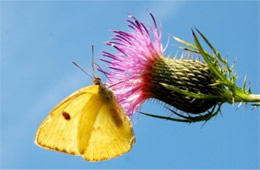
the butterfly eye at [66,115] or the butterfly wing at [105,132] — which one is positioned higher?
the butterfly eye at [66,115]

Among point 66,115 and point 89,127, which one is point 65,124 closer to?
point 66,115

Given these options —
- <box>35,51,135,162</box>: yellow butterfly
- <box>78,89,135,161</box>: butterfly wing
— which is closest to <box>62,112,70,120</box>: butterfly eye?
<box>35,51,135,162</box>: yellow butterfly

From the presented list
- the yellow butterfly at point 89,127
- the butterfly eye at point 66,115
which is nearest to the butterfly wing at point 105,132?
the yellow butterfly at point 89,127

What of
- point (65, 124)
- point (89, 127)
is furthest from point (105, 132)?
point (65, 124)

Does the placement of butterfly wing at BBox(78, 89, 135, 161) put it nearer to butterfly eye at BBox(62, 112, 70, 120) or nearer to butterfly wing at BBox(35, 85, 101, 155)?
butterfly wing at BBox(35, 85, 101, 155)

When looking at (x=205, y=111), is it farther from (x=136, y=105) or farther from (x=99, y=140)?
(x=99, y=140)

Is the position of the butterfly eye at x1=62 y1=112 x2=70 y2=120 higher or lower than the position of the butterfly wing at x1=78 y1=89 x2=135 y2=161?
higher

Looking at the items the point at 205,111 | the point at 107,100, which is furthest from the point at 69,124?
the point at 205,111

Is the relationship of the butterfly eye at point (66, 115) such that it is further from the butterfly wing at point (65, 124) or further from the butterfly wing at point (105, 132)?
the butterfly wing at point (105, 132)

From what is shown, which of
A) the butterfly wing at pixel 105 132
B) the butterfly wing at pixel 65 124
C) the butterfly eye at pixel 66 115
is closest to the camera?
the butterfly wing at pixel 105 132
